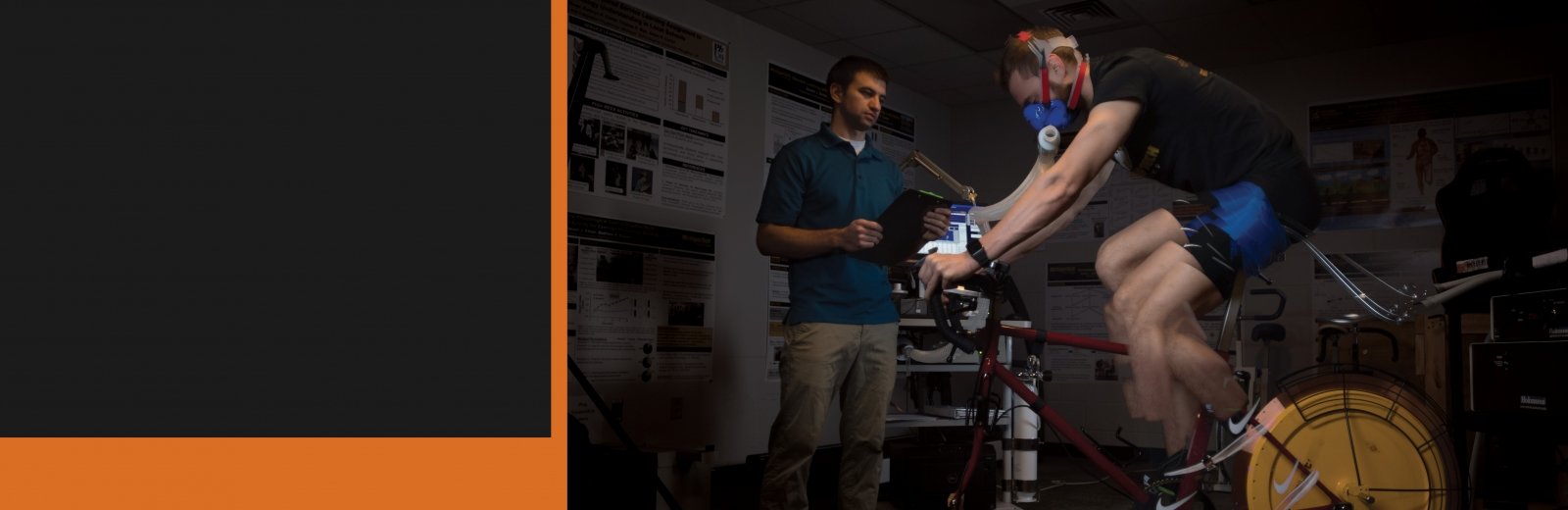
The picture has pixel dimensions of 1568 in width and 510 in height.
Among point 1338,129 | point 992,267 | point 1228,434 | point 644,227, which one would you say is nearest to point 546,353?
point 1228,434

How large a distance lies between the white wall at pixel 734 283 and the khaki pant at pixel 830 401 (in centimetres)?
126

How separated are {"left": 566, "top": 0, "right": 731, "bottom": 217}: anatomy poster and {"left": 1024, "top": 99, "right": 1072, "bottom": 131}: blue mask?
1764 millimetres

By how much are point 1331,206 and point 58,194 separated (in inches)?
180

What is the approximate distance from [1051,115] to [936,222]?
43 cm

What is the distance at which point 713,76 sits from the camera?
394 cm

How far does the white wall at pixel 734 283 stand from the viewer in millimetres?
3670

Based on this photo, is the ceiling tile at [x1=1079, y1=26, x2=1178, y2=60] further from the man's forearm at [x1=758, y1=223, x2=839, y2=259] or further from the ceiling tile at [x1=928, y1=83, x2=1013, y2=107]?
the man's forearm at [x1=758, y1=223, x2=839, y2=259]

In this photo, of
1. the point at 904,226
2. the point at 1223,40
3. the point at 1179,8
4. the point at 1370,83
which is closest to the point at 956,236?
the point at 904,226

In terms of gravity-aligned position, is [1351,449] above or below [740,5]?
below

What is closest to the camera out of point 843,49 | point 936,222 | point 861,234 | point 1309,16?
point 936,222

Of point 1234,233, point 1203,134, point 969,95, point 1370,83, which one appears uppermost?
point 969,95

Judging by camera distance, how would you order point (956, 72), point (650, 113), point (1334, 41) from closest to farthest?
point (650, 113) → point (1334, 41) → point (956, 72)

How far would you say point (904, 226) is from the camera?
216 centimetres

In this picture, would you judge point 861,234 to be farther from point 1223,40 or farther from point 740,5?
point 1223,40
